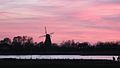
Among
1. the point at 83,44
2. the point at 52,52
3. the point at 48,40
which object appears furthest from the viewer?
the point at 83,44

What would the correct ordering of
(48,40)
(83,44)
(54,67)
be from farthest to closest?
(83,44), (48,40), (54,67)

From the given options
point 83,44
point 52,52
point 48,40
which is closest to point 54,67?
point 48,40

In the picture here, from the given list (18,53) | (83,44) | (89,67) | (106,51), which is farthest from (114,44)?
(89,67)

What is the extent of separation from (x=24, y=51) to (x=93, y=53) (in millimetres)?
24900

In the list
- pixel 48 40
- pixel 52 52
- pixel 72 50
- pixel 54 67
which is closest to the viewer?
pixel 54 67

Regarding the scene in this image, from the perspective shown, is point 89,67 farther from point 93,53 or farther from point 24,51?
point 24,51

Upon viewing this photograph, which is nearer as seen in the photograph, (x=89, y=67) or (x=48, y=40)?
(x=89, y=67)

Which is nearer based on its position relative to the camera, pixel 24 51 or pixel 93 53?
pixel 93 53

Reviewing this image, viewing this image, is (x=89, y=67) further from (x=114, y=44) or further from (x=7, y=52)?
(x=114, y=44)

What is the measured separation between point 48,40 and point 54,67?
3681 inches

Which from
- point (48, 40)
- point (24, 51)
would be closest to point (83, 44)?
point (24, 51)

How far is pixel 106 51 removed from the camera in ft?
509

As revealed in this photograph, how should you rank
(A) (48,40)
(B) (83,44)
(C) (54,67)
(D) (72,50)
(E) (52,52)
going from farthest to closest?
1. (B) (83,44)
2. (D) (72,50)
3. (E) (52,52)
4. (A) (48,40)
5. (C) (54,67)

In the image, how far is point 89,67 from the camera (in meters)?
55.7
